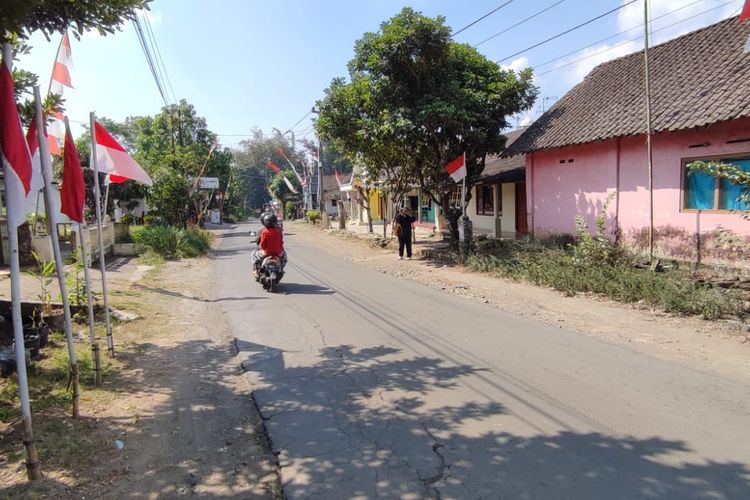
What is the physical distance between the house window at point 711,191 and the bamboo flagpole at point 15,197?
10717mm

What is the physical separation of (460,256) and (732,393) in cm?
983

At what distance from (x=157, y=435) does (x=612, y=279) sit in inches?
331

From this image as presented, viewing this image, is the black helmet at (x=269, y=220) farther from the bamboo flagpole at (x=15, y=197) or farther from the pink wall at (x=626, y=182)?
the pink wall at (x=626, y=182)

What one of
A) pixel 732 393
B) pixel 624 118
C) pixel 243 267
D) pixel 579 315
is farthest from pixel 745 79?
pixel 243 267

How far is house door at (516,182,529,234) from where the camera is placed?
19.6m

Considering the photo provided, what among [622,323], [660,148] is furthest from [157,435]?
[660,148]

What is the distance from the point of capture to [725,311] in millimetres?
7680

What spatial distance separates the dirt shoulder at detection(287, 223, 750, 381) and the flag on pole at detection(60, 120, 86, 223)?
6418mm

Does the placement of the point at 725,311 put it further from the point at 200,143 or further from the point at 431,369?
the point at 200,143

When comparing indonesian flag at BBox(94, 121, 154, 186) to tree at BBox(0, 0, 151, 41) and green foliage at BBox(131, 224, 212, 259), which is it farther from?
green foliage at BBox(131, 224, 212, 259)

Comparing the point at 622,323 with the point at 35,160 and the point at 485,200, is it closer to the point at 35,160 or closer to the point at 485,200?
the point at 35,160

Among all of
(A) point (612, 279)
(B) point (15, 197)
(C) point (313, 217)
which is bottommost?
(A) point (612, 279)

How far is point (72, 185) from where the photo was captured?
516 cm

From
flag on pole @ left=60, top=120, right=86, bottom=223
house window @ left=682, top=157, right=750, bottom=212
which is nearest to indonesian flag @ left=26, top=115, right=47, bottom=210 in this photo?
flag on pole @ left=60, top=120, right=86, bottom=223
